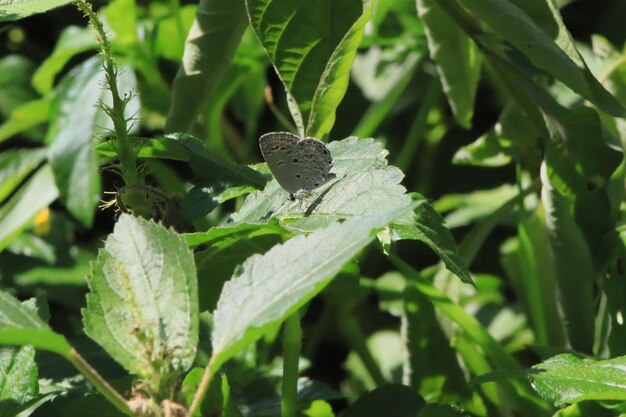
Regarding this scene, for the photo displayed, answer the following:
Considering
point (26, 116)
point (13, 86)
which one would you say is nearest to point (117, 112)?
point (26, 116)

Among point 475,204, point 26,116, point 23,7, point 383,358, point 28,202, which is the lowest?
point 383,358

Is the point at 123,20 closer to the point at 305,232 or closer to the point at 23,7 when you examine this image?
the point at 23,7

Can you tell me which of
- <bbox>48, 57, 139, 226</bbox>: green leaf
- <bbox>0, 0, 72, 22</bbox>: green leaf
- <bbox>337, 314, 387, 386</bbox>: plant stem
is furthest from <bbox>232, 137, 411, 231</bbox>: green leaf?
<bbox>48, 57, 139, 226</bbox>: green leaf

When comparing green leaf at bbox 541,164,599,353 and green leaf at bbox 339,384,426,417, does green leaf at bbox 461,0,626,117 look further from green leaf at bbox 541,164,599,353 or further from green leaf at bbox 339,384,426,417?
green leaf at bbox 339,384,426,417

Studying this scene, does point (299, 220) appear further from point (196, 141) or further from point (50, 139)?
point (50, 139)

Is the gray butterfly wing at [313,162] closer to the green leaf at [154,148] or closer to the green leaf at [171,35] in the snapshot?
the green leaf at [154,148]

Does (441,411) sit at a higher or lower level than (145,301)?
lower
